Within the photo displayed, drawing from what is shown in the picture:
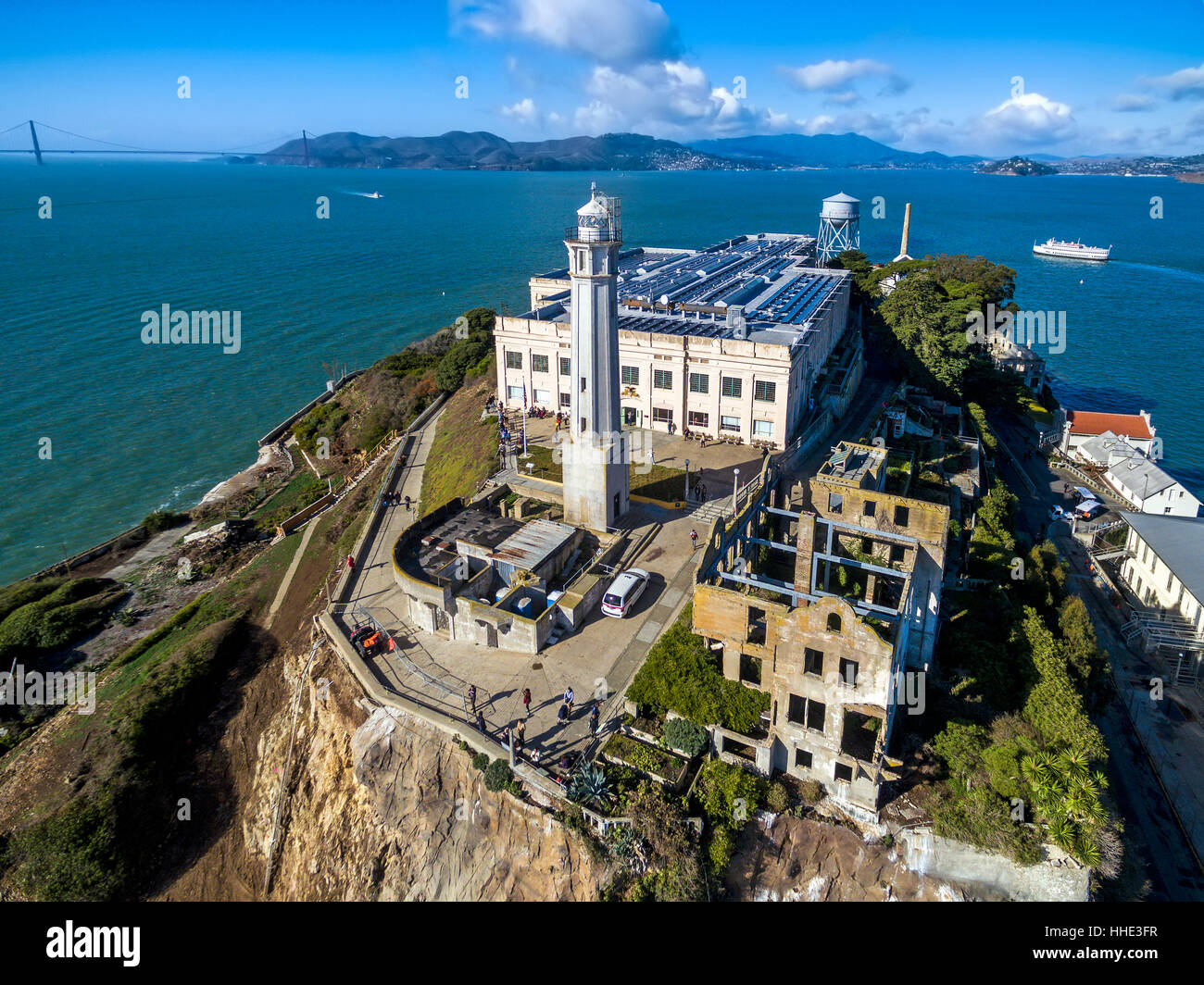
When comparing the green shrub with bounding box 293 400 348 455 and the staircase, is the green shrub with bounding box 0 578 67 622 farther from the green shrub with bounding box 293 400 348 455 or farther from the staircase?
the staircase

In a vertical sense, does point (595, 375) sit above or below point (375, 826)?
above

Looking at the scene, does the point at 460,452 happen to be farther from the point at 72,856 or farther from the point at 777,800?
the point at 777,800

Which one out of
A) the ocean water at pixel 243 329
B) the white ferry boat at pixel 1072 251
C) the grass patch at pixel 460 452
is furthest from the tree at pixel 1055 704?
the white ferry boat at pixel 1072 251

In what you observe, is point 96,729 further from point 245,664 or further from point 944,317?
point 944,317

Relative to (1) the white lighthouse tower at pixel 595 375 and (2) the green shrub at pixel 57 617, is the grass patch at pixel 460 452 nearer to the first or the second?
(1) the white lighthouse tower at pixel 595 375

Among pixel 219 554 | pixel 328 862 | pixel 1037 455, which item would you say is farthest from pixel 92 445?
pixel 1037 455

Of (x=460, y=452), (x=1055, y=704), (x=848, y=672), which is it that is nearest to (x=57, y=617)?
(x=460, y=452)

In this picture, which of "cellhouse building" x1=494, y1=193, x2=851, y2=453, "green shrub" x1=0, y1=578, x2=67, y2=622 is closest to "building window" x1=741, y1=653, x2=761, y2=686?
"cellhouse building" x1=494, y1=193, x2=851, y2=453
